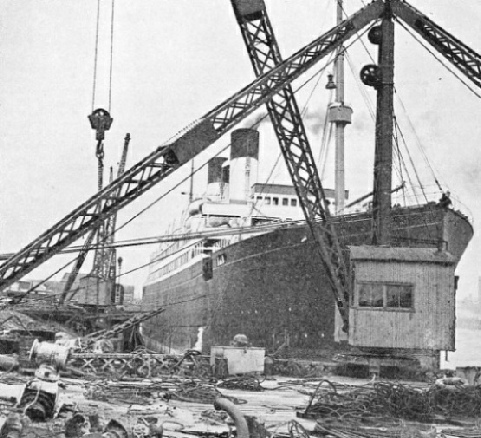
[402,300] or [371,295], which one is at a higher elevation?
[371,295]

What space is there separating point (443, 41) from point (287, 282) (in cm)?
1322

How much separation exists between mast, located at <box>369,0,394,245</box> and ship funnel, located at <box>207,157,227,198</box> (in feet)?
81.2

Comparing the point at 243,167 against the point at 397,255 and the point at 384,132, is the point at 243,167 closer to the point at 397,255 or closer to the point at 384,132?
the point at 384,132

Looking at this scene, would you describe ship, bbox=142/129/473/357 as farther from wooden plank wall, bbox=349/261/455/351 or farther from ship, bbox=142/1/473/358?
wooden plank wall, bbox=349/261/455/351

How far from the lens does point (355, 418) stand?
9.45m

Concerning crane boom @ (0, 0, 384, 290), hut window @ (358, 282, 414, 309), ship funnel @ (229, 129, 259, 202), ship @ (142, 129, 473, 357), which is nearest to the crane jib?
crane boom @ (0, 0, 384, 290)

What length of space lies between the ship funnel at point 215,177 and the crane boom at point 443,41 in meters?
26.1

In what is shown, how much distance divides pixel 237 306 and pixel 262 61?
54.4 ft

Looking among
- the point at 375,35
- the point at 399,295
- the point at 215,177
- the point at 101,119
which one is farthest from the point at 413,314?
the point at 215,177

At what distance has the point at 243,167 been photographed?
38625 millimetres

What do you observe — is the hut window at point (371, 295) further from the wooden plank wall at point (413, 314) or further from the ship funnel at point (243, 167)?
the ship funnel at point (243, 167)

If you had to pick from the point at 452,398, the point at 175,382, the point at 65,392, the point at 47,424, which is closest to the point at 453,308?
the point at 452,398

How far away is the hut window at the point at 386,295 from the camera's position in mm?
16234

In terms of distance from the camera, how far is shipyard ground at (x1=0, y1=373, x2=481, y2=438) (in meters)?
8.20
